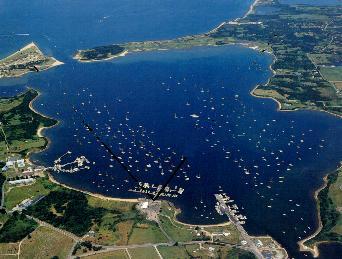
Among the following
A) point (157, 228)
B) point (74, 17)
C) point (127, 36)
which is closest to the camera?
point (157, 228)

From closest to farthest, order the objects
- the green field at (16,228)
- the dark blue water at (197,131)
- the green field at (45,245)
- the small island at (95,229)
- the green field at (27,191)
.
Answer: the green field at (45,245) → the small island at (95,229) → the green field at (16,228) → the green field at (27,191) → the dark blue water at (197,131)

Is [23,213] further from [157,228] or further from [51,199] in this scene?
[157,228]

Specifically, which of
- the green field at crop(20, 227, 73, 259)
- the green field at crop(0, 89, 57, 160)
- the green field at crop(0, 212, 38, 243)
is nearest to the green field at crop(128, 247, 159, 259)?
the green field at crop(20, 227, 73, 259)

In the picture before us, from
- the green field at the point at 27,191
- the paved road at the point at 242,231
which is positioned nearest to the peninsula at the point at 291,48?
the paved road at the point at 242,231

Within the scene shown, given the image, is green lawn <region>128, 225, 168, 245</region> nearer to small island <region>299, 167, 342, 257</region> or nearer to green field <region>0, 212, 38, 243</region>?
green field <region>0, 212, 38, 243</region>

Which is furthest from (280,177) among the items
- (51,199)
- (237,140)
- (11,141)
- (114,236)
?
(11,141)

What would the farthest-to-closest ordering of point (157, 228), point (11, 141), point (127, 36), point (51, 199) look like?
point (127, 36)
point (11, 141)
point (51, 199)
point (157, 228)

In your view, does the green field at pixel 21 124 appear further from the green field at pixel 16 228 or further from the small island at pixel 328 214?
the small island at pixel 328 214

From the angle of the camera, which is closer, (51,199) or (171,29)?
(51,199)
